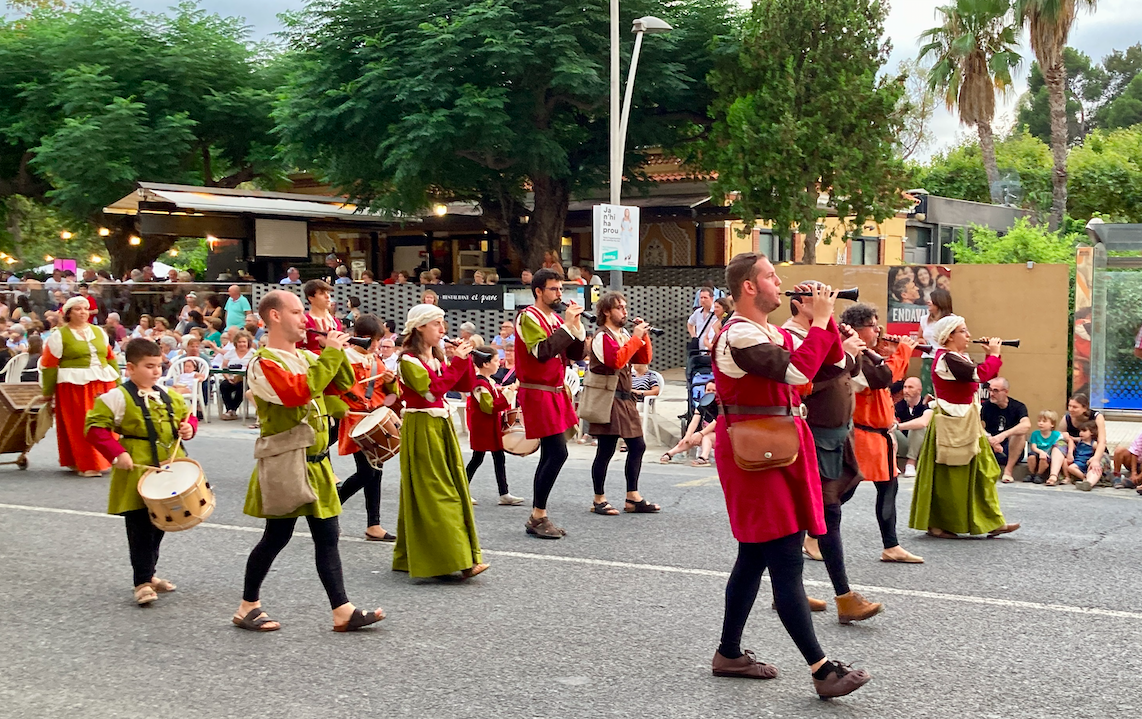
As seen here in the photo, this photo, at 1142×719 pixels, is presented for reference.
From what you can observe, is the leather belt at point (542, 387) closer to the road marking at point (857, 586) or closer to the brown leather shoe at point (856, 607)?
the road marking at point (857, 586)

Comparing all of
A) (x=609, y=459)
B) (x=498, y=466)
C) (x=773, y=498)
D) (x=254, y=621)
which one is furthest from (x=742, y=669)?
(x=498, y=466)

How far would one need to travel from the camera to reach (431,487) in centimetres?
677

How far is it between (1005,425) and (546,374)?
5.75 m

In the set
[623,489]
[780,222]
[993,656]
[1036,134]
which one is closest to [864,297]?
[623,489]

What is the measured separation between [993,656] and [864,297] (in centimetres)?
1085

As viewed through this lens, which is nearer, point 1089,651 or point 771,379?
point 771,379

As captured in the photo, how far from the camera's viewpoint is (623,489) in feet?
34.9

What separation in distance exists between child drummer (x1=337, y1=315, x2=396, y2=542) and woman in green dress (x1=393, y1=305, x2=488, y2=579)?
993 millimetres

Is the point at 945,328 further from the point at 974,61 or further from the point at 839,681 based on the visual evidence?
the point at 974,61

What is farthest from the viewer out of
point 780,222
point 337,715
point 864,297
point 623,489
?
point 780,222

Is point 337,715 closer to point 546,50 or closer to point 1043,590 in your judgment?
point 1043,590

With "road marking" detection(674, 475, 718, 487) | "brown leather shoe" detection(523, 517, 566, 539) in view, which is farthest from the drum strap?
"road marking" detection(674, 475, 718, 487)

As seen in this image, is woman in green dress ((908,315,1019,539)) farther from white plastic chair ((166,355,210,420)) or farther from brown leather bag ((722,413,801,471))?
white plastic chair ((166,355,210,420))

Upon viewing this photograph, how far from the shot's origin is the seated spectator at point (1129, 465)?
36.2 feet
